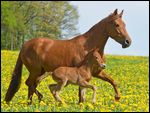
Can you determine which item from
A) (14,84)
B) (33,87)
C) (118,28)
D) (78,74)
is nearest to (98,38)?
(118,28)

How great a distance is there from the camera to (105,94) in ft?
56.5

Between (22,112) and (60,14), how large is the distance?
6678 cm

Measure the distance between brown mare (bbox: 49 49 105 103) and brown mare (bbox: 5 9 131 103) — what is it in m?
0.19

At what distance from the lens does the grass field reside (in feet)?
38.7

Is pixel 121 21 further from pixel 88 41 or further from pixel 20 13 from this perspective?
pixel 20 13

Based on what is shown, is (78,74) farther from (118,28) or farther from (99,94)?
(99,94)

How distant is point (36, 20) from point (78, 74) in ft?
208

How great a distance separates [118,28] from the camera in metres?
13.4

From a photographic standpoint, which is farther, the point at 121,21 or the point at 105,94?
the point at 105,94

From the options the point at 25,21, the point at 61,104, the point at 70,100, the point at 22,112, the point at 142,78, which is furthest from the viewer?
the point at 25,21

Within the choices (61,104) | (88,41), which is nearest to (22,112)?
(61,104)

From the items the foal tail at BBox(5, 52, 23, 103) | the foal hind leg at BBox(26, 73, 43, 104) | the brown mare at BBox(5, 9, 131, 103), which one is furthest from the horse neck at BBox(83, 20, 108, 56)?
the foal tail at BBox(5, 52, 23, 103)

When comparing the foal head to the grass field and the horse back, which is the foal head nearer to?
the horse back

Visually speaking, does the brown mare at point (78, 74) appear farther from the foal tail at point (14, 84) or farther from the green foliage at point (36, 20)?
the green foliage at point (36, 20)
